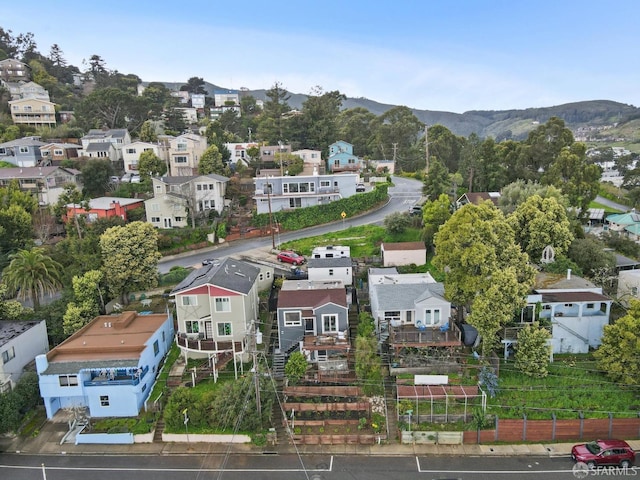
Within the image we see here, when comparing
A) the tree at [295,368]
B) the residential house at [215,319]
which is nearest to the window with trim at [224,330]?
the residential house at [215,319]

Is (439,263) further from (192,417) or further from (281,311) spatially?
(192,417)

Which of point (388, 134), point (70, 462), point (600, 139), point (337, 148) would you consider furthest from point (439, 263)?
point (600, 139)

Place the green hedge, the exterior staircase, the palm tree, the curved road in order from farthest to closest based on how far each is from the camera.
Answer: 1. the green hedge
2. the curved road
3. the palm tree
4. the exterior staircase

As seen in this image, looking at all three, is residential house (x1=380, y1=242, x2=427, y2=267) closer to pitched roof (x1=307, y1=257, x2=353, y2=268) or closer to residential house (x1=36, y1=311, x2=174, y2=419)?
pitched roof (x1=307, y1=257, x2=353, y2=268)

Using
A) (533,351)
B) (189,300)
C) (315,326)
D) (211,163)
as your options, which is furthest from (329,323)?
(211,163)

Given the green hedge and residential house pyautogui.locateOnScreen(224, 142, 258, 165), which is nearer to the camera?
the green hedge

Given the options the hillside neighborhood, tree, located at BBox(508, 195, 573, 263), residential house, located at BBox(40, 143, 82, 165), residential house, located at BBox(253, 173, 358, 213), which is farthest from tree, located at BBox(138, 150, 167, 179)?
tree, located at BBox(508, 195, 573, 263)
